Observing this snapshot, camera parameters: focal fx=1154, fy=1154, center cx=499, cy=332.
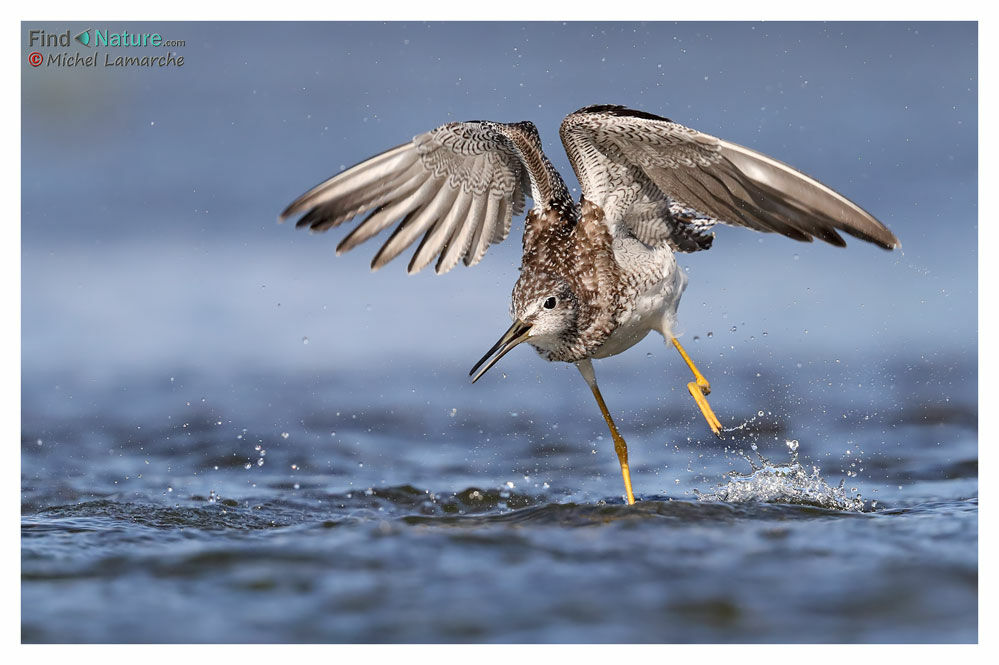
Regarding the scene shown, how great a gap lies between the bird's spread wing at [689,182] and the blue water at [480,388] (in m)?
1.72

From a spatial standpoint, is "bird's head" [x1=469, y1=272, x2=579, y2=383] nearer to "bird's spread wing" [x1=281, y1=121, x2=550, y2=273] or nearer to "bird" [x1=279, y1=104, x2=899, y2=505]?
"bird" [x1=279, y1=104, x2=899, y2=505]

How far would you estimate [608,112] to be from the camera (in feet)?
22.4

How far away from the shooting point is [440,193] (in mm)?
7973

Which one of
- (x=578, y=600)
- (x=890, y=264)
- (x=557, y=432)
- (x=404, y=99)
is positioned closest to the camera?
(x=578, y=600)

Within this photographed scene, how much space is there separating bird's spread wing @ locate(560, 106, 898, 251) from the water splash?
1753mm

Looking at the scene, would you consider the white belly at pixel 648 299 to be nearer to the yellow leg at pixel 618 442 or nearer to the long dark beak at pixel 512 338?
the yellow leg at pixel 618 442

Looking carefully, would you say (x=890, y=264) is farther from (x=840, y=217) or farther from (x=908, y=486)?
(x=840, y=217)

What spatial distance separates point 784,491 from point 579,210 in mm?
2258

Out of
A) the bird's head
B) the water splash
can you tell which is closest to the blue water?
the water splash

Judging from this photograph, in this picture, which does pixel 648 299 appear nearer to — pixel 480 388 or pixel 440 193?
pixel 440 193

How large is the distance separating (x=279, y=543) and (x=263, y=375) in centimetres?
513

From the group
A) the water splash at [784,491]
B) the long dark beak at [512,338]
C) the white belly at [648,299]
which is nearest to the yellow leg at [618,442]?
the white belly at [648,299]

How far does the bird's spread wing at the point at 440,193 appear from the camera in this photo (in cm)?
746

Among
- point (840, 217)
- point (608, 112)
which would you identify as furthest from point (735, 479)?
point (608, 112)
